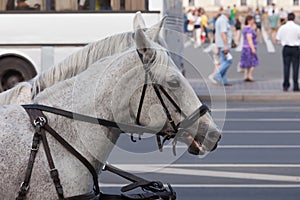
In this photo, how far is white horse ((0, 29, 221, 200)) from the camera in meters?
3.77

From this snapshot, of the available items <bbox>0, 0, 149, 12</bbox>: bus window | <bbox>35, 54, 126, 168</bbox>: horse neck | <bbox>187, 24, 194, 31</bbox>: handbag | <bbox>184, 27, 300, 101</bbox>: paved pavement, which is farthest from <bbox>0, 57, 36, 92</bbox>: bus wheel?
<bbox>187, 24, 194, 31</bbox>: handbag

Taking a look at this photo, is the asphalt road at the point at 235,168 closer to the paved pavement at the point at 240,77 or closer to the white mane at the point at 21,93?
the paved pavement at the point at 240,77

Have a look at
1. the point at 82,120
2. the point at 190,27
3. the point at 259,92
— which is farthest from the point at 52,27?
the point at 190,27

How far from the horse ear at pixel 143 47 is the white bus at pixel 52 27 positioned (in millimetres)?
11913

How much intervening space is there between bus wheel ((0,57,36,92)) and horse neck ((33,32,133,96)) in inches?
460

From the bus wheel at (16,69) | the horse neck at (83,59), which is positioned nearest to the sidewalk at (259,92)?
the bus wheel at (16,69)

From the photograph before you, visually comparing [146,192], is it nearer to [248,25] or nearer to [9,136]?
[9,136]

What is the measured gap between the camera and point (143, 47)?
151 inches

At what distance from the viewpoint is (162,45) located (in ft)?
12.9

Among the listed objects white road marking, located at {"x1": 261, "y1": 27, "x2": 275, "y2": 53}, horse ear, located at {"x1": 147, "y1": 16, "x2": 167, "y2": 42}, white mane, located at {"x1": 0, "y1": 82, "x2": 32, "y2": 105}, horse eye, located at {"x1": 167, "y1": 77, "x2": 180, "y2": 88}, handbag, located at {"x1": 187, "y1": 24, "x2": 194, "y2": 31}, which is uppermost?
horse ear, located at {"x1": 147, "y1": 16, "x2": 167, "y2": 42}

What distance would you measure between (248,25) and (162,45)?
17358 millimetres

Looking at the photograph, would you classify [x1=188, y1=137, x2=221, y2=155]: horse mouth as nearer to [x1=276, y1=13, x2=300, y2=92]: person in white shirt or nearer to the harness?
the harness

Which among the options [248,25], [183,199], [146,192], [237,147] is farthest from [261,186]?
[248,25]

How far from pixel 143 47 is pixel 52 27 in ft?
40.7
